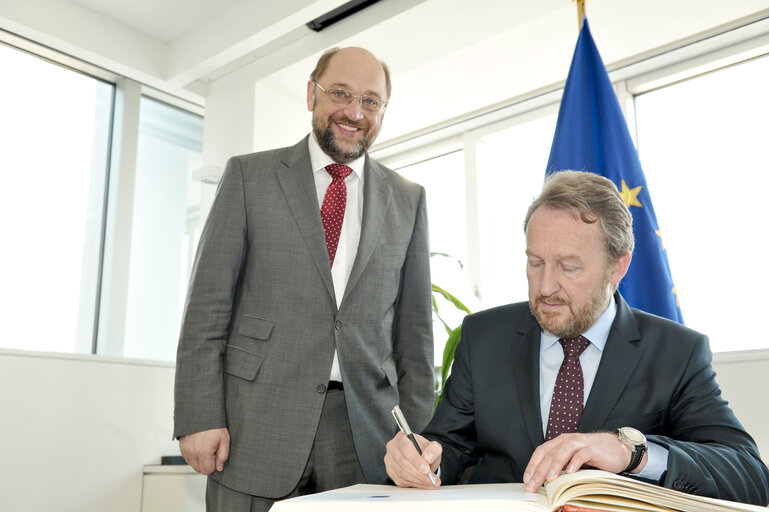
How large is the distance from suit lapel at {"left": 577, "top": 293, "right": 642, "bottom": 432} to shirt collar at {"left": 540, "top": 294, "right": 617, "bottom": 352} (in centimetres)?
3

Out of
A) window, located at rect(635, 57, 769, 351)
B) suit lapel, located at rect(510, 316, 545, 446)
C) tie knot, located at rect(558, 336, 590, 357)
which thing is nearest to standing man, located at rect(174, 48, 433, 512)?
suit lapel, located at rect(510, 316, 545, 446)

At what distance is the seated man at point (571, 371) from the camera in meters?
1.30

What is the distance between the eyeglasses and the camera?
1.95 metres

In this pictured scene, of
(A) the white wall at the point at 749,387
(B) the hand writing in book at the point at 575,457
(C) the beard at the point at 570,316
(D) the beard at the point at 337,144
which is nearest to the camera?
(B) the hand writing in book at the point at 575,457

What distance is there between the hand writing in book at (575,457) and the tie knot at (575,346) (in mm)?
359

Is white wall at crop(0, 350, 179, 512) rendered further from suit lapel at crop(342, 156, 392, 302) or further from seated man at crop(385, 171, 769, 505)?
seated man at crop(385, 171, 769, 505)

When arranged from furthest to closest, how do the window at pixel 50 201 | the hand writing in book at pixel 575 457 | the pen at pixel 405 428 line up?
the window at pixel 50 201 < the pen at pixel 405 428 < the hand writing in book at pixel 575 457

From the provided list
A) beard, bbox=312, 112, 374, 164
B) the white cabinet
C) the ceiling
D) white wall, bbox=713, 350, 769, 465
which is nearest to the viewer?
beard, bbox=312, 112, 374, 164

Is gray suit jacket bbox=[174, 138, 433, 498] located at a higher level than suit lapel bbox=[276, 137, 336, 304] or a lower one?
lower

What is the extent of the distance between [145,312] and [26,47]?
158 cm

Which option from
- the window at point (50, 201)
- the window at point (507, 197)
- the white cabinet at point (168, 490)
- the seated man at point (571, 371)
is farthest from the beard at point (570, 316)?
the window at point (50, 201)

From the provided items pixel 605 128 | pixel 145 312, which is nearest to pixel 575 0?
pixel 605 128

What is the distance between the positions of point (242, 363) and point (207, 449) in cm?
21

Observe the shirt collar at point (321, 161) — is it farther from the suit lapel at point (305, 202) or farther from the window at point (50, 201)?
the window at point (50, 201)
